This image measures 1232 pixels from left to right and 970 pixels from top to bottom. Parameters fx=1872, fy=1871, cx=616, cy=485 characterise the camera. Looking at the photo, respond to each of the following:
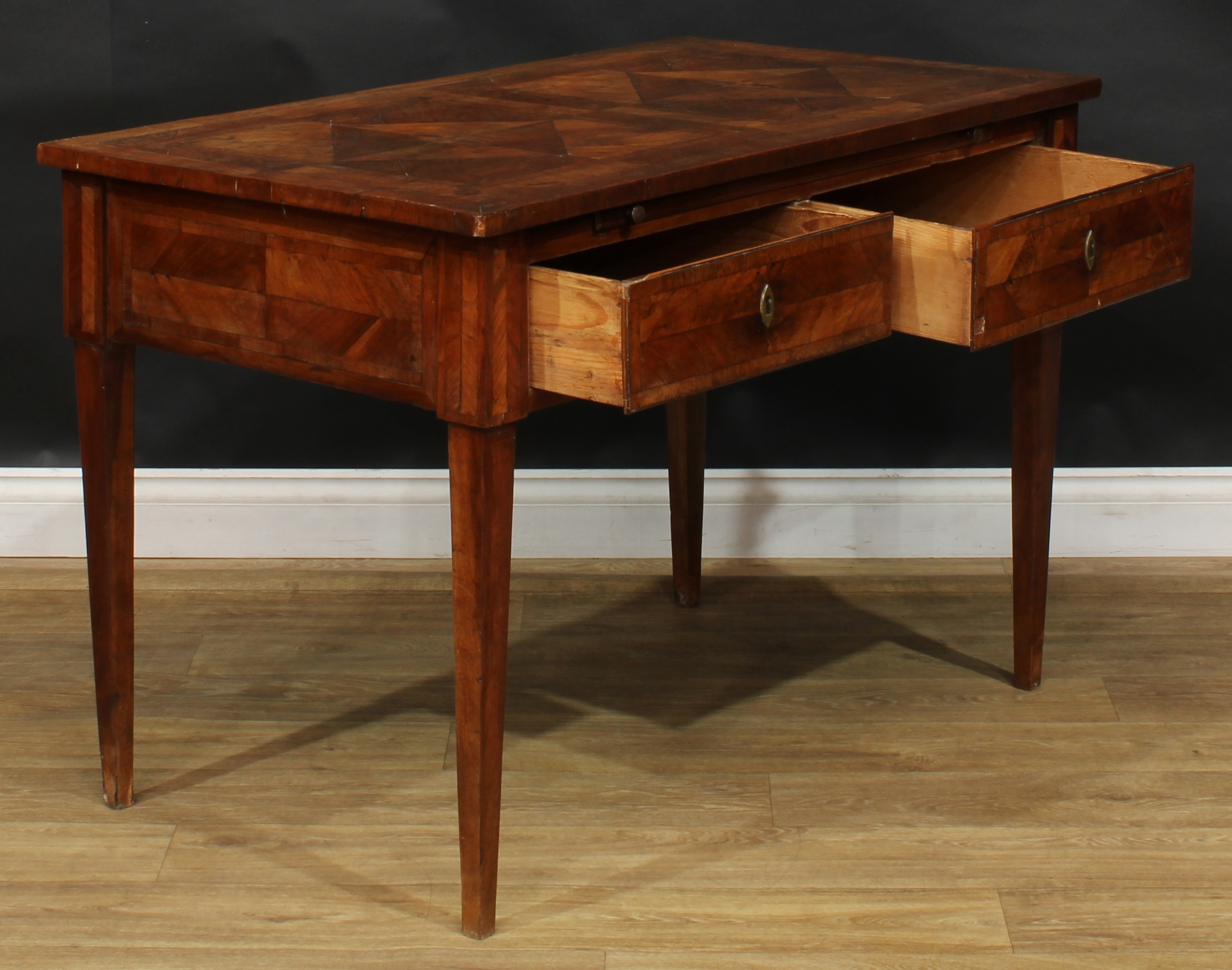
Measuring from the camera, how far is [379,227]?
167cm

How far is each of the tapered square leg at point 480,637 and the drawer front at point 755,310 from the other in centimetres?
17

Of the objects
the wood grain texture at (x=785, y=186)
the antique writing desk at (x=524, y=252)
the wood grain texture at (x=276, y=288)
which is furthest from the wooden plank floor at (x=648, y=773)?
the wood grain texture at (x=785, y=186)

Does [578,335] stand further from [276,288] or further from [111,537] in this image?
[111,537]

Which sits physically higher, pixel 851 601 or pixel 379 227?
pixel 379 227

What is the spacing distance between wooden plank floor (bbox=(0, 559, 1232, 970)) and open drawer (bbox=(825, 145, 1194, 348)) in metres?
0.58

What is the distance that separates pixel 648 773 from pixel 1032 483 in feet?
2.01

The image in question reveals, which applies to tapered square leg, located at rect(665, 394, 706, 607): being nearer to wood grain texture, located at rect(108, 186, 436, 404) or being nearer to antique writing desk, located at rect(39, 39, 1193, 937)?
antique writing desk, located at rect(39, 39, 1193, 937)

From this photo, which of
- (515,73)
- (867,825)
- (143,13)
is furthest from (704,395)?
(143,13)

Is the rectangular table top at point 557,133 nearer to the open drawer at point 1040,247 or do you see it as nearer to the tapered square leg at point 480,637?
the open drawer at point 1040,247

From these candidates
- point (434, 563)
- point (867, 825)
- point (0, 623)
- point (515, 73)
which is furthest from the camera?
point (434, 563)

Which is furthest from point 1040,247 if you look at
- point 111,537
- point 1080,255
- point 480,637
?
point 111,537

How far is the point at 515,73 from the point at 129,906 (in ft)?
3.57

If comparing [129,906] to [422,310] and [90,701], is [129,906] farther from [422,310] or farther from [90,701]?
[422,310]

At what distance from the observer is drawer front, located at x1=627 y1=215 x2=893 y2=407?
161cm
